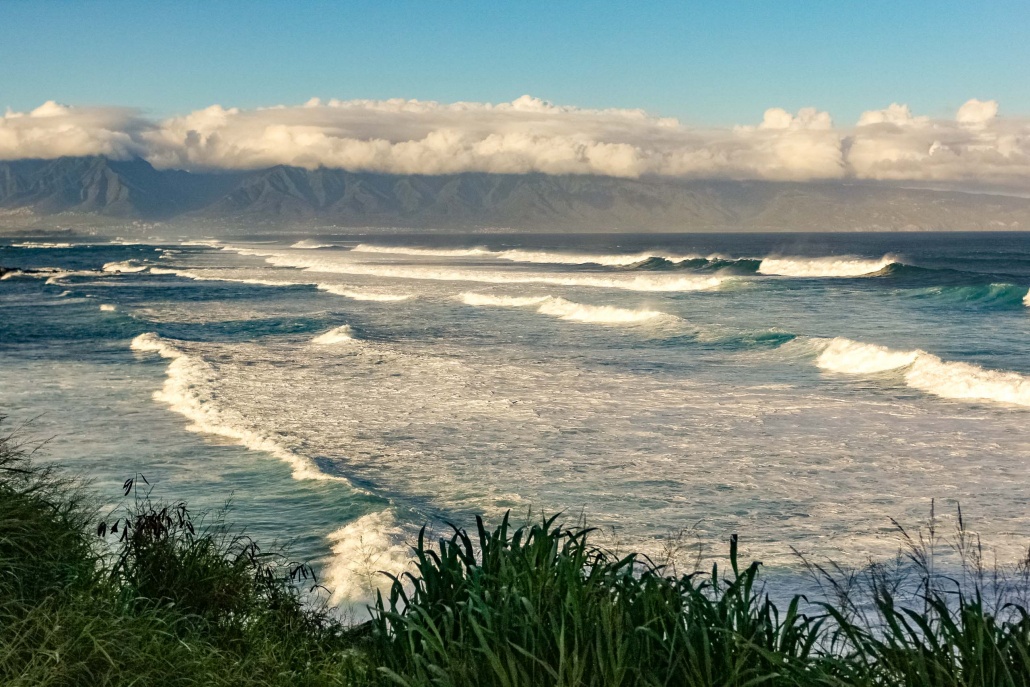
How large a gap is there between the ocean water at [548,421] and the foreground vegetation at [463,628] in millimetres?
2255

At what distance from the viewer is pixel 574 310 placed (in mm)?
38812

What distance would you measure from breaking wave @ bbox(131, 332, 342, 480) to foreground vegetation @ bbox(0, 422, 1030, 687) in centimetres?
581

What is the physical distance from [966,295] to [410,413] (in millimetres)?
38338

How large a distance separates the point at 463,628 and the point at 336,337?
25.3 m

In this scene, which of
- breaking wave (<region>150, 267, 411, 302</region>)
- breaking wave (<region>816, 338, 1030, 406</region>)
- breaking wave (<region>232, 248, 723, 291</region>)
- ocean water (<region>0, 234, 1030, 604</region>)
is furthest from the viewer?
breaking wave (<region>232, 248, 723, 291</region>)

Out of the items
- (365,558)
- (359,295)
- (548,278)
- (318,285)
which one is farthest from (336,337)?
(548,278)

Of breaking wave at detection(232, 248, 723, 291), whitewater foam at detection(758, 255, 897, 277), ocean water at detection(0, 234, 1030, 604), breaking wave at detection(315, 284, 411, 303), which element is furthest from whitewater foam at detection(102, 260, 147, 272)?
whitewater foam at detection(758, 255, 897, 277)

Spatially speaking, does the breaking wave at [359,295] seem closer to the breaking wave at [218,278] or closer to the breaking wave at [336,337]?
the breaking wave at [218,278]

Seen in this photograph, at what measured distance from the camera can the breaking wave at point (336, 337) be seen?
28453 mm

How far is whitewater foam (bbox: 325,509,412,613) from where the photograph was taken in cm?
802

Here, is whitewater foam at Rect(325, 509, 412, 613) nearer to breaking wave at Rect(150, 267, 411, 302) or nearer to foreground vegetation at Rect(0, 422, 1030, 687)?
foreground vegetation at Rect(0, 422, 1030, 687)

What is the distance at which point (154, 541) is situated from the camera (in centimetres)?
622

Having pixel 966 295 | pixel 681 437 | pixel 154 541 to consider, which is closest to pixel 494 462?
pixel 681 437

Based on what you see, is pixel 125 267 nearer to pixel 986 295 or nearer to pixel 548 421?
pixel 986 295
